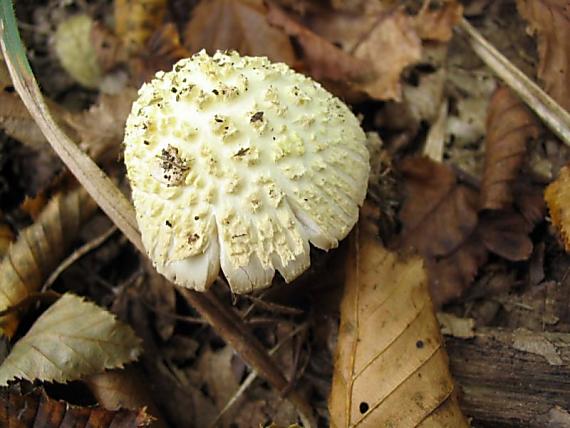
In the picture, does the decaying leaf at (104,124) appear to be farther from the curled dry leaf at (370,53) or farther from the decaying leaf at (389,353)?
the decaying leaf at (389,353)

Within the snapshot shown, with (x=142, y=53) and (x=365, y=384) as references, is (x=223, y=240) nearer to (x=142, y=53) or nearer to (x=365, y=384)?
(x=365, y=384)

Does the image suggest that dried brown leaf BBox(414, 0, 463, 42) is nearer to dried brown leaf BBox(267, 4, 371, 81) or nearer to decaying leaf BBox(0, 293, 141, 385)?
dried brown leaf BBox(267, 4, 371, 81)

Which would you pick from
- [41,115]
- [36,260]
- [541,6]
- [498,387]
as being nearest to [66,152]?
[41,115]

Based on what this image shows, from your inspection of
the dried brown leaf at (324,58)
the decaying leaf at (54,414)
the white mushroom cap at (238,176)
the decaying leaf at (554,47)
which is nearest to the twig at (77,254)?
the decaying leaf at (54,414)

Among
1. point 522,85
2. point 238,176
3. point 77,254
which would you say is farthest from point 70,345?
point 522,85

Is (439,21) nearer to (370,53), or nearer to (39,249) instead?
(370,53)

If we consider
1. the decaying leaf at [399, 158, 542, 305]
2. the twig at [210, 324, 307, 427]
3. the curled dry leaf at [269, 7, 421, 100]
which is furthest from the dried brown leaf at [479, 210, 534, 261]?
the twig at [210, 324, 307, 427]
